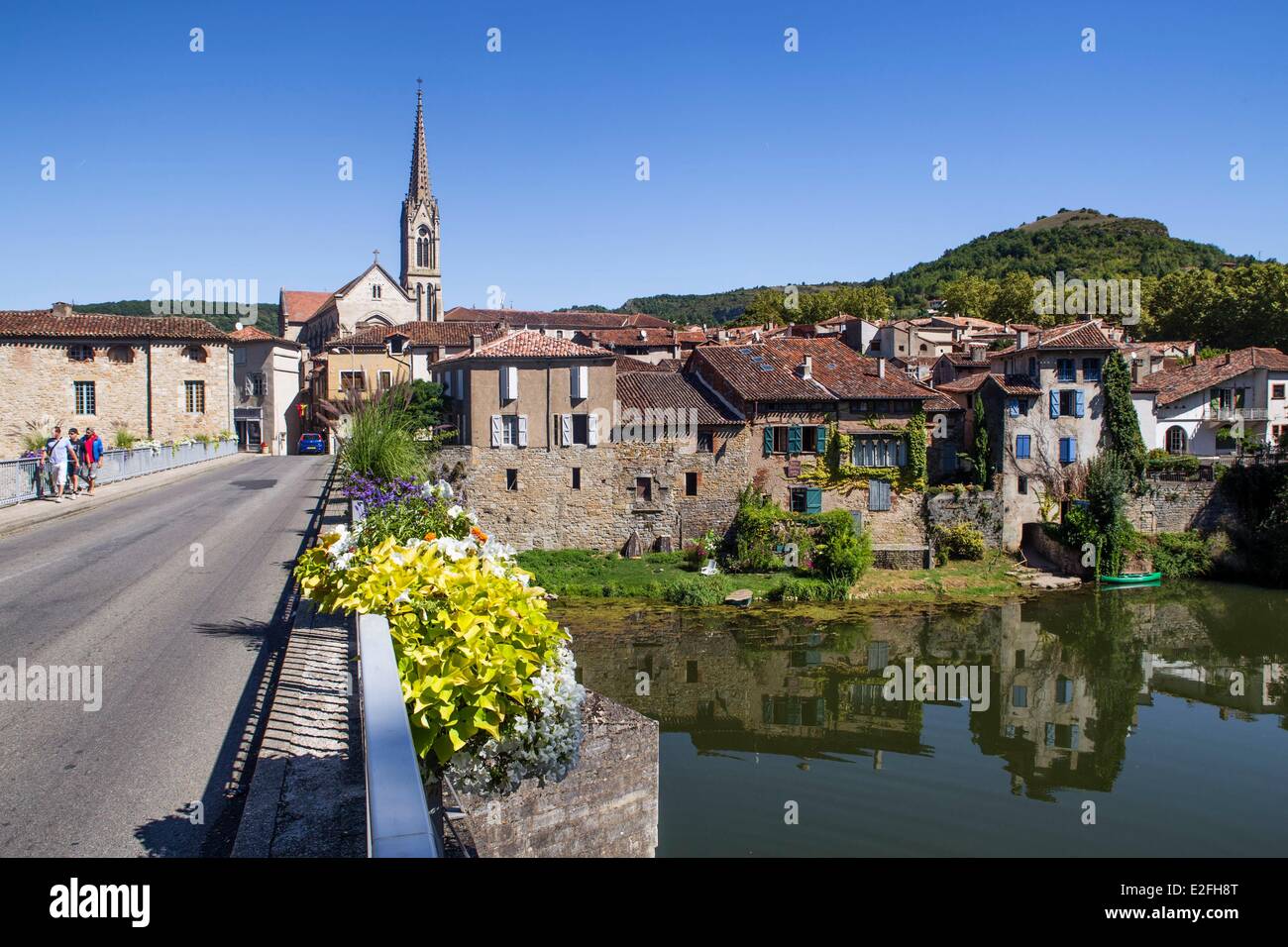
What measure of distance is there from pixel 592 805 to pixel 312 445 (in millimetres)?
49462

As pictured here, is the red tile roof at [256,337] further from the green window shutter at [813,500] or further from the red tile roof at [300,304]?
the green window shutter at [813,500]

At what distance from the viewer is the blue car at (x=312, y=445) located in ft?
189

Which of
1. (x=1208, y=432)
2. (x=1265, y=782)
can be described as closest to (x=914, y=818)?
(x=1265, y=782)

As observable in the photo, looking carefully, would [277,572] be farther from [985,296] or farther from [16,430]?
[985,296]

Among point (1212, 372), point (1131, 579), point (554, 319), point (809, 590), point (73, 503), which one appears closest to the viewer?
point (73, 503)

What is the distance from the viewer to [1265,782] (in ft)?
70.8

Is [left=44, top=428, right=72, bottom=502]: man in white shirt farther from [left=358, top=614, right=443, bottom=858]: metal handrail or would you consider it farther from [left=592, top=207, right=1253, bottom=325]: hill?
[left=592, top=207, right=1253, bottom=325]: hill

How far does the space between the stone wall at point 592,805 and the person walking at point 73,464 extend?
1749cm

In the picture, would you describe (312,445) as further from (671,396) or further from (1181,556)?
(1181,556)

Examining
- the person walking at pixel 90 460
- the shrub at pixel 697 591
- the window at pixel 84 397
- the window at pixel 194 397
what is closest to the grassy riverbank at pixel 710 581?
the shrub at pixel 697 591

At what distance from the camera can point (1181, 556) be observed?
44.9 meters

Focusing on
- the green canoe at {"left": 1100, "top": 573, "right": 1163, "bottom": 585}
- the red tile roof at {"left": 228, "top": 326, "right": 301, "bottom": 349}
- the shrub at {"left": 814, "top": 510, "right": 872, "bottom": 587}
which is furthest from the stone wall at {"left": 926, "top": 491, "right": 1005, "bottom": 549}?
the red tile roof at {"left": 228, "top": 326, "right": 301, "bottom": 349}

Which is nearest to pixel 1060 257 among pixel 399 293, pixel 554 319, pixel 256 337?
pixel 554 319
